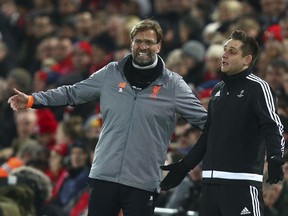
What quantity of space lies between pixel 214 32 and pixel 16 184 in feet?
15.8

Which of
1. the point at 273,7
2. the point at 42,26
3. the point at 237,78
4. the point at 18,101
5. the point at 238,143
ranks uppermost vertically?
the point at 273,7

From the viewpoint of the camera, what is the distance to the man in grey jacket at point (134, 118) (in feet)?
25.8

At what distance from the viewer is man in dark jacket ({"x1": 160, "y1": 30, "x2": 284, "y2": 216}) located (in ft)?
24.8

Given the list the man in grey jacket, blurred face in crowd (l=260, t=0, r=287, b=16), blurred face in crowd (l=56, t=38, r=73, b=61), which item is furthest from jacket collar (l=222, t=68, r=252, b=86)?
blurred face in crowd (l=56, t=38, r=73, b=61)

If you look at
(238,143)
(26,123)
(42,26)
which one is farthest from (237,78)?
(42,26)

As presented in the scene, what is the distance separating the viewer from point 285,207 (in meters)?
9.45

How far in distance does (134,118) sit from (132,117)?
0.02 meters

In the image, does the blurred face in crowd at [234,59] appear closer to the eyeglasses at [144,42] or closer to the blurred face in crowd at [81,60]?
the eyeglasses at [144,42]

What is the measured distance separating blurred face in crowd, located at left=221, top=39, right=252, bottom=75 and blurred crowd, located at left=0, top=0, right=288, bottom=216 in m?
2.03

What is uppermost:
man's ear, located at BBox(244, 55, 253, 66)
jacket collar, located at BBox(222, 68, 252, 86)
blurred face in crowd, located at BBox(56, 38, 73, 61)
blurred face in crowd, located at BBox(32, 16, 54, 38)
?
blurred face in crowd, located at BBox(32, 16, 54, 38)

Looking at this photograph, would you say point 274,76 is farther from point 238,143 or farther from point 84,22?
point 84,22

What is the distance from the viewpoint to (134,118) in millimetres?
7906

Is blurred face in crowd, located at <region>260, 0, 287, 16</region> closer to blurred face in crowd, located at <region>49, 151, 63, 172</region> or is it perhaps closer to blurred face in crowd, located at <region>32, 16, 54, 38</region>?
blurred face in crowd, located at <region>49, 151, 63, 172</region>

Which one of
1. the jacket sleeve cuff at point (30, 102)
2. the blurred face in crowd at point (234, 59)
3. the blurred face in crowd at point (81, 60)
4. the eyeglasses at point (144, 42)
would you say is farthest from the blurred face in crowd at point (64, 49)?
the blurred face in crowd at point (234, 59)
